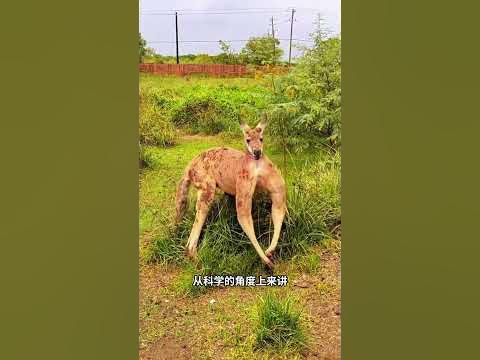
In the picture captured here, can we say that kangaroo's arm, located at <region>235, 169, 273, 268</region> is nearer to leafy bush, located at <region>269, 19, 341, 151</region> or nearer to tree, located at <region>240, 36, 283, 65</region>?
leafy bush, located at <region>269, 19, 341, 151</region>

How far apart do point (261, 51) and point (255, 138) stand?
0.68 metres

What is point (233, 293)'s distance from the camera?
4359 mm

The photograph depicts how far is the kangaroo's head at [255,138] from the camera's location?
173 inches

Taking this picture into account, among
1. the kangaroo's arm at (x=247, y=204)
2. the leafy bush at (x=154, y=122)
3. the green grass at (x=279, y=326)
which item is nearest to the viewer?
the green grass at (x=279, y=326)

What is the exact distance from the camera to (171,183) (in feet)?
14.9

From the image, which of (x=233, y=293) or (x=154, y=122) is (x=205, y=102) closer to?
(x=154, y=122)

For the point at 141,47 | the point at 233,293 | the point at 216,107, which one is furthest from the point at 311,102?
the point at 233,293

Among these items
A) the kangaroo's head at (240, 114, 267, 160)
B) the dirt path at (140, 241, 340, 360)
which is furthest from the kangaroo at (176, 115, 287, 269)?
the dirt path at (140, 241, 340, 360)

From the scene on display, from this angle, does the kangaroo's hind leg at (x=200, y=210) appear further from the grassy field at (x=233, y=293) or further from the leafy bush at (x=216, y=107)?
the leafy bush at (x=216, y=107)

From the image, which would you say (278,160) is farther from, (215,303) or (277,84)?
(215,303)

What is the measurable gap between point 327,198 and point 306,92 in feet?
2.71

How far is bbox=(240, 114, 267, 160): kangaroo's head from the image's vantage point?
14.5ft

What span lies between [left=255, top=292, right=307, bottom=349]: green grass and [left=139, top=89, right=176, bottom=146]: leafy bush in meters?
1.46

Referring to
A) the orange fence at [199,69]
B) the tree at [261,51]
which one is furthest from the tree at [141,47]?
the tree at [261,51]
